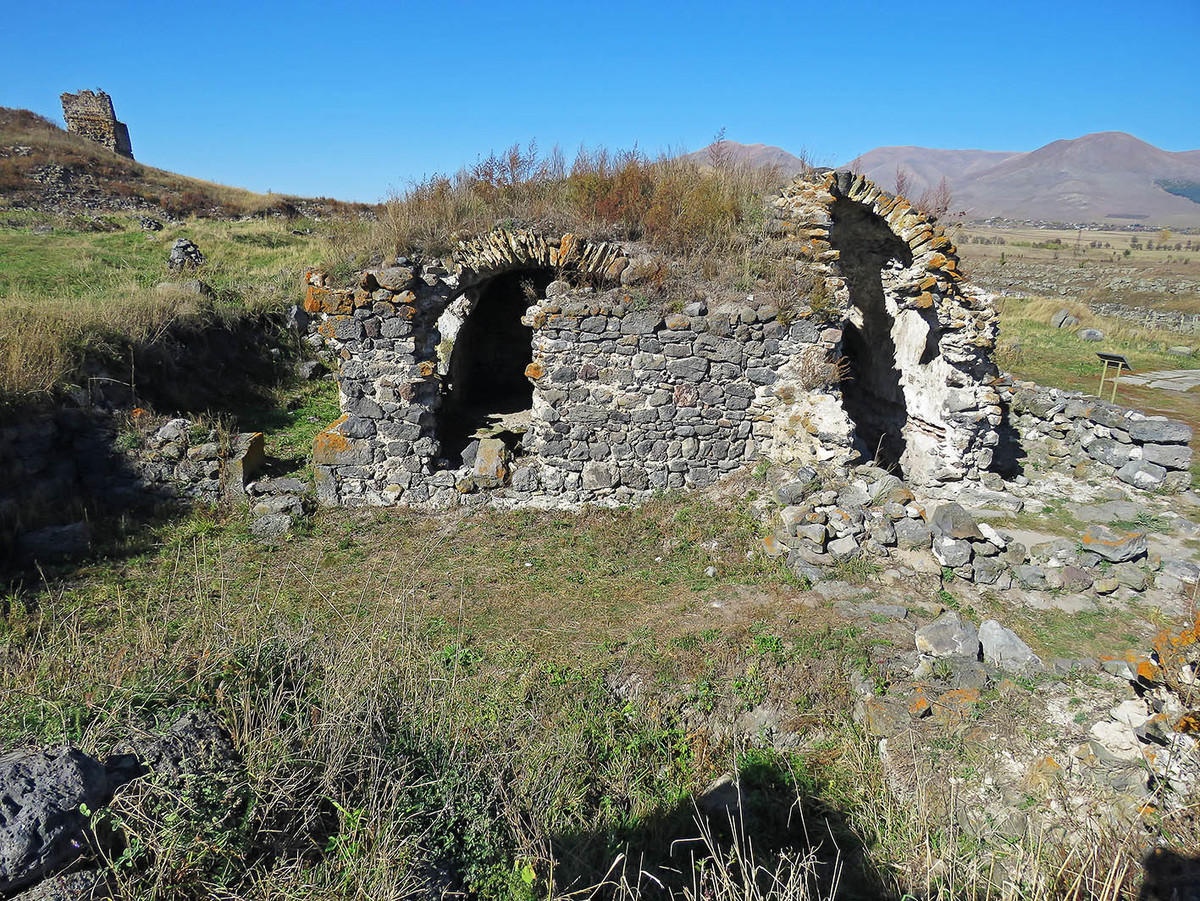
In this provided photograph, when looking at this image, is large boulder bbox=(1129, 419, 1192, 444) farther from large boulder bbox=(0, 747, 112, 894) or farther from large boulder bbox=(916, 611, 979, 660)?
large boulder bbox=(0, 747, 112, 894)

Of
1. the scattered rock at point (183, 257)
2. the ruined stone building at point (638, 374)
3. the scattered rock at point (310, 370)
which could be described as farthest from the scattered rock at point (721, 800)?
the scattered rock at point (183, 257)

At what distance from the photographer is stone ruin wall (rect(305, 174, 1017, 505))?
8.12 m

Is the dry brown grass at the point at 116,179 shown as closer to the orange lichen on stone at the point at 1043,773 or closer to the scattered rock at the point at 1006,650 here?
the scattered rock at the point at 1006,650

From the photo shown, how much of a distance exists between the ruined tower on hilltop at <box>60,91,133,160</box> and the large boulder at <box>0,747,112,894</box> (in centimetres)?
3921

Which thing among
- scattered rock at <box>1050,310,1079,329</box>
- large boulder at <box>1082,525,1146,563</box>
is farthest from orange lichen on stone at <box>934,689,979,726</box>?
scattered rock at <box>1050,310,1079,329</box>

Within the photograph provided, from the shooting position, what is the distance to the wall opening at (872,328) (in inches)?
377

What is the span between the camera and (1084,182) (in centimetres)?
15525

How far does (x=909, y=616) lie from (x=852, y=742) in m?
1.65

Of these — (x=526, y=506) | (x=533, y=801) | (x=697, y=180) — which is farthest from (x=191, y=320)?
(x=533, y=801)

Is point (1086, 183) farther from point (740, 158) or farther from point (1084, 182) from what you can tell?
point (740, 158)

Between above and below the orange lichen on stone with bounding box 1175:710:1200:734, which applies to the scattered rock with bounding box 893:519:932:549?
above

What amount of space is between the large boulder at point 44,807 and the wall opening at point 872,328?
892 centimetres

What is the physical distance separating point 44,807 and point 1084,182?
205m

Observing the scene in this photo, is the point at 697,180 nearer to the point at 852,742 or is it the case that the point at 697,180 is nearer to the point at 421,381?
the point at 421,381
